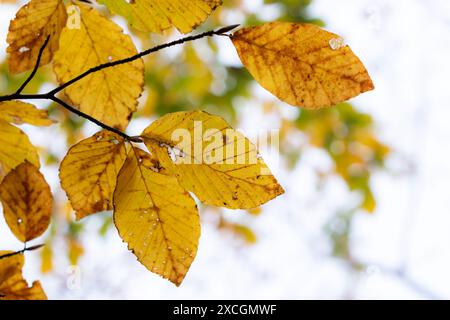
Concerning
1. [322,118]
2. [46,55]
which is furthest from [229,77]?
[46,55]

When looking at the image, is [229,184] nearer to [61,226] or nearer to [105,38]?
[105,38]

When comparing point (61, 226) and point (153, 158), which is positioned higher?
point (153, 158)

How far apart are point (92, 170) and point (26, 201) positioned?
94 mm

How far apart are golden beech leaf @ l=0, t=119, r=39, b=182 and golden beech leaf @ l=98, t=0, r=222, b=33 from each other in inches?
5.9

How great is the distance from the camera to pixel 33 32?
0.42 m

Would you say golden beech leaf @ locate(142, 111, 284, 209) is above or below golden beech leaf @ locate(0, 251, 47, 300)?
above

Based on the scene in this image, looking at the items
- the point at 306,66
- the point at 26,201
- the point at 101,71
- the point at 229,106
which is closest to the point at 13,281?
the point at 26,201

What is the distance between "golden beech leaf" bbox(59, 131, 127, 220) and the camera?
39 centimetres

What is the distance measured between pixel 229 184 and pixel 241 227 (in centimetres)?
207

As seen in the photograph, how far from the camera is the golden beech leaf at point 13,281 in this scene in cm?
45

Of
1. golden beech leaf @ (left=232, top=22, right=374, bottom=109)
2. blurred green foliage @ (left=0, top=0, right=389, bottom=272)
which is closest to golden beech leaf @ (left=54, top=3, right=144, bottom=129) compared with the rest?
golden beech leaf @ (left=232, top=22, right=374, bottom=109)

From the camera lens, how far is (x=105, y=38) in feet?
1.48

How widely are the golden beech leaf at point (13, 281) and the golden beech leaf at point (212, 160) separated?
19 cm

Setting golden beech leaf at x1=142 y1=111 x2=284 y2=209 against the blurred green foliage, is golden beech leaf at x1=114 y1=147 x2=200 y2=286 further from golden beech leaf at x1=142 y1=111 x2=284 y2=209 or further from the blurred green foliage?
the blurred green foliage
